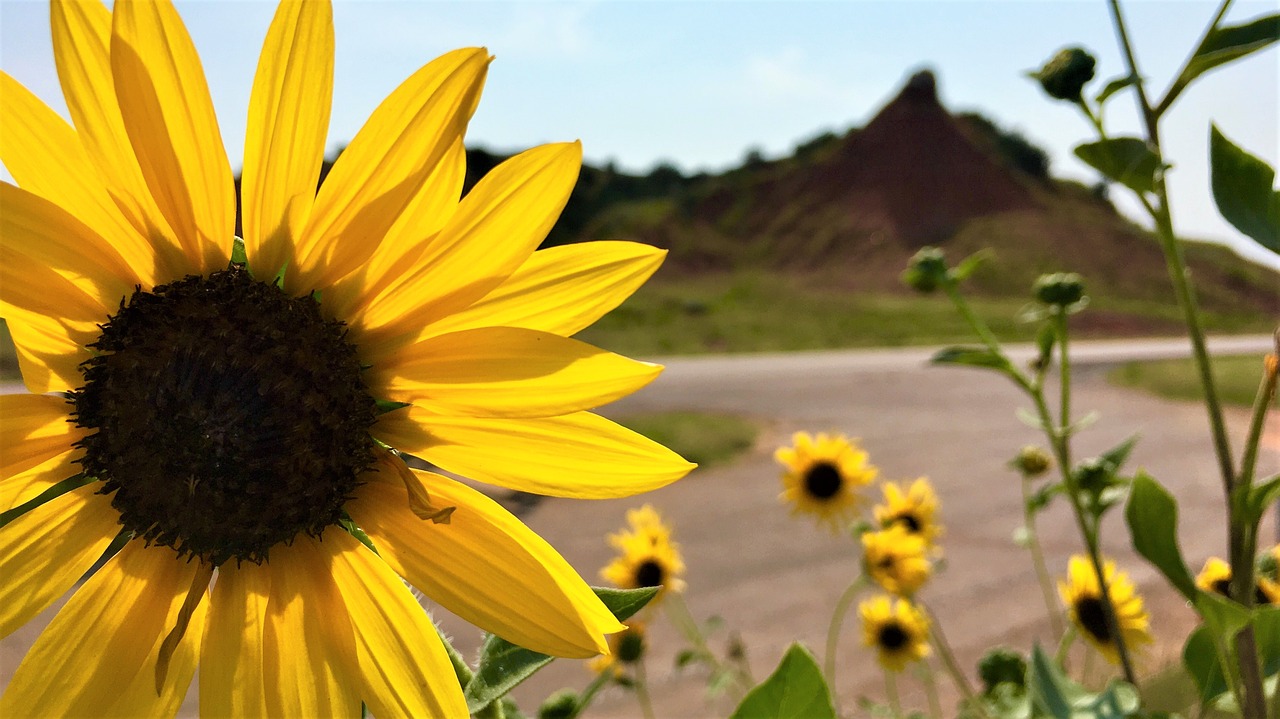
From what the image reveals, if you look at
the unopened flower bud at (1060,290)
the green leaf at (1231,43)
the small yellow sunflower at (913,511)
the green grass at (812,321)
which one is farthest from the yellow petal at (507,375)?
the green grass at (812,321)

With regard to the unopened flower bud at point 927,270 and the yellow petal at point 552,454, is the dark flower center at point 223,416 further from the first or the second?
the unopened flower bud at point 927,270

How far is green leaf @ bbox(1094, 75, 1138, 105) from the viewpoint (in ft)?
1.40

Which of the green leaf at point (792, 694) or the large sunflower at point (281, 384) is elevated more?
the large sunflower at point (281, 384)

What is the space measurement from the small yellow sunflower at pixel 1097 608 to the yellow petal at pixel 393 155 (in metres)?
0.81

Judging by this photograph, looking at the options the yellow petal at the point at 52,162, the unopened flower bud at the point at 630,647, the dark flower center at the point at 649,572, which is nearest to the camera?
the yellow petal at the point at 52,162

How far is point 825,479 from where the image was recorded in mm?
1400

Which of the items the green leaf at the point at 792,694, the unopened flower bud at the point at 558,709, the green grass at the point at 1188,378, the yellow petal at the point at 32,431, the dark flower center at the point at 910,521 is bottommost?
the green grass at the point at 1188,378

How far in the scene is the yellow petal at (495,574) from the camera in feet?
0.85

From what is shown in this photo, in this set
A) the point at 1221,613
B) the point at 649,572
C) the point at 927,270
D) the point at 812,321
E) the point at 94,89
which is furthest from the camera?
the point at 812,321

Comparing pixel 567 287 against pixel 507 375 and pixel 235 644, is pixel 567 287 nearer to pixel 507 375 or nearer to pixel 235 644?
pixel 507 375

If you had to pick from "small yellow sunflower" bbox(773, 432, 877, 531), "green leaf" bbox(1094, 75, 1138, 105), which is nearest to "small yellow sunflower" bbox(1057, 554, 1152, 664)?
"small yellow sunflower" bbox(773, 432, 877, 531)

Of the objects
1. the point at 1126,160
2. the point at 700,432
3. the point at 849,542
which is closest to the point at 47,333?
the point at 1126,160

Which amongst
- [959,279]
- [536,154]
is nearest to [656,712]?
[959,279]

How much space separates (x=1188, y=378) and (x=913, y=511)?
5998mm
